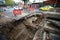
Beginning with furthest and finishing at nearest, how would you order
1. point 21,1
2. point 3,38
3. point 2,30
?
point 21,1 → point 2,30 → point 3,38

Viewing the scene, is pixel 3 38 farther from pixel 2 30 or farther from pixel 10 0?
pixel 10 0

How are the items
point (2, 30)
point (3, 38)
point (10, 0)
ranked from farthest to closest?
point (10, 0), point (2, 30), point (3, 38)

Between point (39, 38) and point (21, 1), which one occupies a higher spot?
point (21, 1)

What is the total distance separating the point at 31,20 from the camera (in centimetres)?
333

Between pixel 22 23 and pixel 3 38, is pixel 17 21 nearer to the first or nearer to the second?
pixel 22 23

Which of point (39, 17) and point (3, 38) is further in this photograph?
point (39, 17)

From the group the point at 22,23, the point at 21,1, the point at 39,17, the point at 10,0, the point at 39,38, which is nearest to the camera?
the point at 39,38

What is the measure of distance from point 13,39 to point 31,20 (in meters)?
0.98

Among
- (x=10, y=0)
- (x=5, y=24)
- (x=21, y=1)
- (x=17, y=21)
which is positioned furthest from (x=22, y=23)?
(x=21, y=1)

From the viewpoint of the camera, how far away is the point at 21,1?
19.2 feet

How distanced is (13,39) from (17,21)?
2.47 ft

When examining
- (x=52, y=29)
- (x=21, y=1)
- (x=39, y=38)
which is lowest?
(x=39, y=38)

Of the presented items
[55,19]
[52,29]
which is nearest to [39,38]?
→ [52,29]

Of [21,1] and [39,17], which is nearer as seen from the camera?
[39,17]
